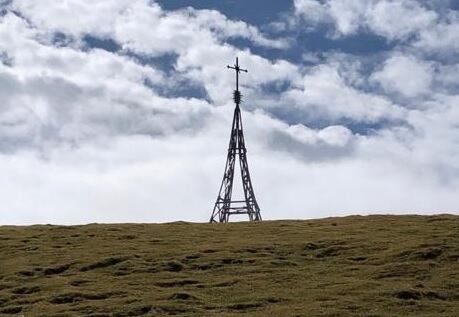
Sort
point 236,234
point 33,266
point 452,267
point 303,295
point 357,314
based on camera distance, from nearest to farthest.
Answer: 1. point 357,314
2. point 303,295
3. point 452,267
4. point 33,266
5. point 236,234

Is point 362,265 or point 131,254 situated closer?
point 362,265

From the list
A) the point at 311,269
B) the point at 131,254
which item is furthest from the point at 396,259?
the point at 131,254

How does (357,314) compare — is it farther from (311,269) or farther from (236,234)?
(236,234)

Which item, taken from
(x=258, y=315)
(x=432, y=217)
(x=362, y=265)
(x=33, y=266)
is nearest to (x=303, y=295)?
(x=258, y=315)

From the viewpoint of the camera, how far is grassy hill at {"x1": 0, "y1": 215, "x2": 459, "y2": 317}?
32844mm

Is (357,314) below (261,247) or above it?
below

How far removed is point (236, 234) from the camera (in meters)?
52.6

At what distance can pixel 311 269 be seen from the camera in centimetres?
3953

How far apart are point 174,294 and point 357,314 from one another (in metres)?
8.65

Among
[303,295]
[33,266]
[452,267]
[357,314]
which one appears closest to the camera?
[357,314]

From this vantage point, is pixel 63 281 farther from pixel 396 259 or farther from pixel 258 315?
pixel 396 259

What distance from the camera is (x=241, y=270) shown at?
132 ft

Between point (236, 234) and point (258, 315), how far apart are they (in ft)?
71.7

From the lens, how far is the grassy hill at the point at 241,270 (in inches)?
1293
